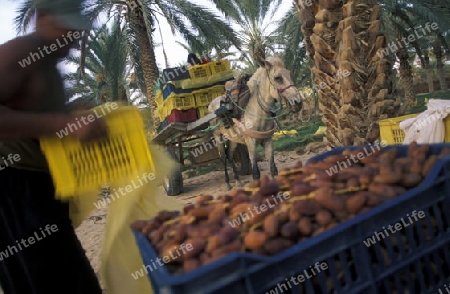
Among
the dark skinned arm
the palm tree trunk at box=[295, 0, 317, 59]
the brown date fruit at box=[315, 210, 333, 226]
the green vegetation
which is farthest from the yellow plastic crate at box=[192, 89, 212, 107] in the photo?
the green vegetation

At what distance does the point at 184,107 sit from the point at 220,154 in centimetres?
124

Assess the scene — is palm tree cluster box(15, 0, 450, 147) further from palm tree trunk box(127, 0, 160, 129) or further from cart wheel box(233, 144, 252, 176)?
cart wheel box(233, 144, 252, 176)

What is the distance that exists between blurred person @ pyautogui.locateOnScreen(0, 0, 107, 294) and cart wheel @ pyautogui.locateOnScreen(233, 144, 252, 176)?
21.5ft

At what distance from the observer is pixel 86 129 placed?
47.3 inches

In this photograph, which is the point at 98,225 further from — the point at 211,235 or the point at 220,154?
the point at 211,235

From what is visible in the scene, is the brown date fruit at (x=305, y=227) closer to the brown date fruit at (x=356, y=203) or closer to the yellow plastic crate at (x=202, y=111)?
the brown date fruit at (x=356, y=203)

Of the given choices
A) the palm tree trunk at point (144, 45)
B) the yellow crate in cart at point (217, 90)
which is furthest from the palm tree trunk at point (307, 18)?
the palm tree trunk at point (144, 45)

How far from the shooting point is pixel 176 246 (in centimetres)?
91

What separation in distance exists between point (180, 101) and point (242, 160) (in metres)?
2.07

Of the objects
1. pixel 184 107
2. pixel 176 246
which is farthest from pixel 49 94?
pixel 184 107

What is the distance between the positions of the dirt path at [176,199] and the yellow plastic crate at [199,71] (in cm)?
205

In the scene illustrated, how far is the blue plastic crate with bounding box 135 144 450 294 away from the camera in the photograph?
729mm

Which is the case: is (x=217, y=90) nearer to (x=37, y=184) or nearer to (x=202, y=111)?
(x=202, y=111)

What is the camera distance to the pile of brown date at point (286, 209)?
853mm
